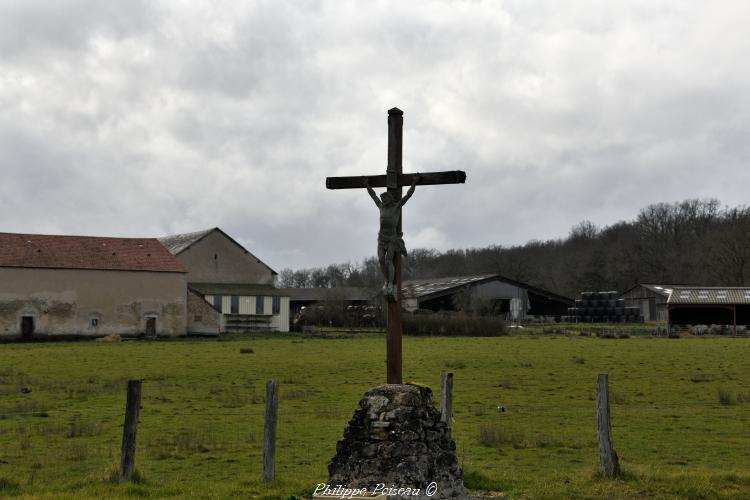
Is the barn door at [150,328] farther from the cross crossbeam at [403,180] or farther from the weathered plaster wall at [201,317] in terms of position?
the cross crossbeam at [403,180]

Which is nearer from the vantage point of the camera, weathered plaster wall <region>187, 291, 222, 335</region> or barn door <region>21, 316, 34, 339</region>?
barn door <region>21, 316, 34, 339</region>

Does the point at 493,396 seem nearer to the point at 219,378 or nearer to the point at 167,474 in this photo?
the point at 219,378

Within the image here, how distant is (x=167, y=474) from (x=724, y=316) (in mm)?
70417

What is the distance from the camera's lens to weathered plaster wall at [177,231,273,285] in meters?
74.0

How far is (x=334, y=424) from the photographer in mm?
18250

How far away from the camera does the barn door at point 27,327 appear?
5675cm

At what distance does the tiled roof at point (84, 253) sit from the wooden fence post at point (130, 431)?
50.5 metres

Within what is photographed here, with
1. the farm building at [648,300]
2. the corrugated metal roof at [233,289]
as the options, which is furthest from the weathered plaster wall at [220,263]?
the farm building at [648,300]

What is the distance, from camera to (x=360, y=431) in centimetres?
927

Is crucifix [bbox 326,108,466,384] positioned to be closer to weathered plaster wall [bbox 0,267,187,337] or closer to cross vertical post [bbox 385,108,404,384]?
cross vertical post [bbox 385,108,404,384]

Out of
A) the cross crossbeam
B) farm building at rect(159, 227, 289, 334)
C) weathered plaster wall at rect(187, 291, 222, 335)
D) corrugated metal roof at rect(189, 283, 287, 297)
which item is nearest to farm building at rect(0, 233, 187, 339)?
weathered plaster wall at rect(187, 291, 222, 335)

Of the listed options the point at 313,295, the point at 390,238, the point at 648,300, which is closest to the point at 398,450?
the point at 390,238

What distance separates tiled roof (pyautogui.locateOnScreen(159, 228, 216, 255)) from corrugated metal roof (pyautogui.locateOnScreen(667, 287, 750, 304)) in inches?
1679

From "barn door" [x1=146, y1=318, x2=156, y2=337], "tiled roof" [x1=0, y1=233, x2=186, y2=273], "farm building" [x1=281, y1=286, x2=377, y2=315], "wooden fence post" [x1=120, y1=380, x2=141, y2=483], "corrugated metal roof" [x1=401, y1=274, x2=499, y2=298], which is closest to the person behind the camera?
"wooden fence post" [x1=120, y1=380, x2=141, y2=483]
